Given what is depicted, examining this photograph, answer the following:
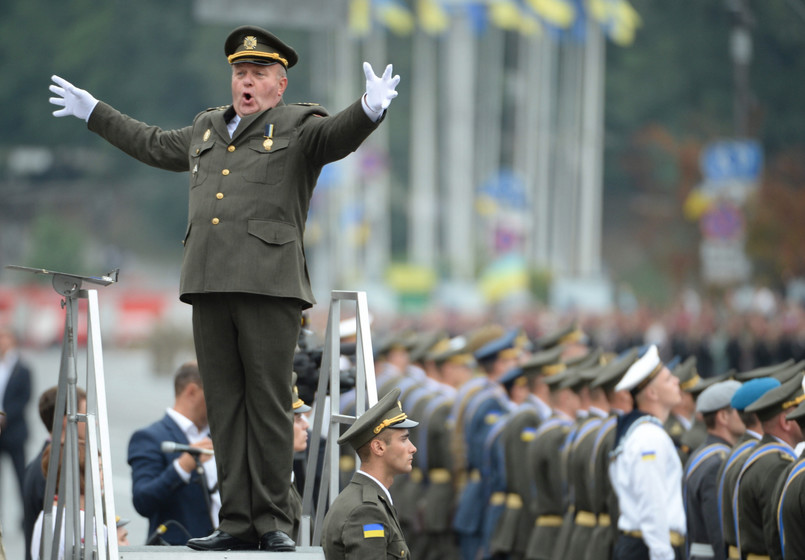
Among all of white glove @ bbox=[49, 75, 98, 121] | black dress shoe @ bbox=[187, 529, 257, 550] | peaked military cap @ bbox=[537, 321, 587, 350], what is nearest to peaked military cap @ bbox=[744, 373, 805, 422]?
black dress shoe @ bbox=[187, 529, 257, 550]

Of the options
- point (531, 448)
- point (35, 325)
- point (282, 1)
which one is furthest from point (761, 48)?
point (531, 448)

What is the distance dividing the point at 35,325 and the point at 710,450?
141ft

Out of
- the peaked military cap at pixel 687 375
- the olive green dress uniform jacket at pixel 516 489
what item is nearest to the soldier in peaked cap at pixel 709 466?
the peaked military cap at pixel 687 375

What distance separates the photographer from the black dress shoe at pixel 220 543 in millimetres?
5133

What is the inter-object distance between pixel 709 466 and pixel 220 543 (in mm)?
3113

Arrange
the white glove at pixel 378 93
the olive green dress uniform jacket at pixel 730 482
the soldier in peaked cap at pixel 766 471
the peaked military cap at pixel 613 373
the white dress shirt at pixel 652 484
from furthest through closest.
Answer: the peaked military cap at pixel 613 373
the white dress shirt at pixel 652 484
the olive green dress uniform jacket at pixel 730 482
the soldier in peaked cap at pixel 766 471
the white glove at pixel 378 93

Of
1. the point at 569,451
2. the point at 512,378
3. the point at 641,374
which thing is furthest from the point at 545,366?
the point at 641,374

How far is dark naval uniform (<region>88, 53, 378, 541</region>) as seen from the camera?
16.9 ft

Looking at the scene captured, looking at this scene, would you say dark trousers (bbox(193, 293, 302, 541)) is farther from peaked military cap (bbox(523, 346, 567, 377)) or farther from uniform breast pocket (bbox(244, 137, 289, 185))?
peaked military cap (bbox(523, 346, 567, 377))

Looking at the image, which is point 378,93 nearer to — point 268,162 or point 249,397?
point 268,162

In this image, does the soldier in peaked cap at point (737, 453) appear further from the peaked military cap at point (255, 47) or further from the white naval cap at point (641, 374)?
the peaked military cap at point (255, 47)

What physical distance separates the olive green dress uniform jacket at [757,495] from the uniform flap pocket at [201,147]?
288 cm

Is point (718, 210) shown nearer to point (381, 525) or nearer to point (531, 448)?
point (531, 448)

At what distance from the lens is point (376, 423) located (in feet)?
16.7
